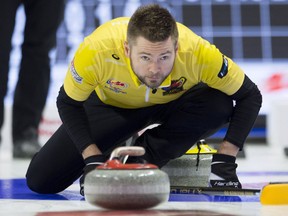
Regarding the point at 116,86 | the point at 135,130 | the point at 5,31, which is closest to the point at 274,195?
the point at 116,86

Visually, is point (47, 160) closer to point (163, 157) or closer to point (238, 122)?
point (163, 157)

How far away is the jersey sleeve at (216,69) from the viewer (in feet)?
8.34

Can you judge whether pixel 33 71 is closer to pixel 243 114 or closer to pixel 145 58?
pixel 243 114

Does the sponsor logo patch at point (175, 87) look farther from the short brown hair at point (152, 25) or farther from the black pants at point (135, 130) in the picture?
the short brown hair at point (152, 25)

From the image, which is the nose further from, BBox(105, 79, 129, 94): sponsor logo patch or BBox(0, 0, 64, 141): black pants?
BBox(0, 0, 64, 141): black pants

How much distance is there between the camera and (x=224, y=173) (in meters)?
2.56

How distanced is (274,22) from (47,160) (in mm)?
4277

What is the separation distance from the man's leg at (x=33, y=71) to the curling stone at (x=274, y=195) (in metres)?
2.96

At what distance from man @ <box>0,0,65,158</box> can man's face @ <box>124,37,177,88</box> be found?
8.24 feet

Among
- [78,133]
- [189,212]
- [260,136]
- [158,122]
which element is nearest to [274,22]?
[260,136]

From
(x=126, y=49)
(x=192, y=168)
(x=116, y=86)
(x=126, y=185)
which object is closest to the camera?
(x=126, y=185)

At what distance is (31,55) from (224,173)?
2.66m

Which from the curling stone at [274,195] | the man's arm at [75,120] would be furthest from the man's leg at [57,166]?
the curling stone at [274,195]

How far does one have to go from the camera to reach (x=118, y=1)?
6684mm
